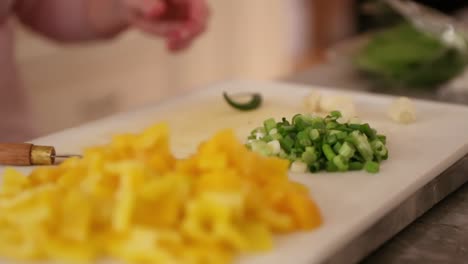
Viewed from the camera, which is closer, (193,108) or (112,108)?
(193,108)

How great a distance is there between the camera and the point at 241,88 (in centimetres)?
128

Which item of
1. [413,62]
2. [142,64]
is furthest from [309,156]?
[142,64]

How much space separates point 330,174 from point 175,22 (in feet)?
1.96

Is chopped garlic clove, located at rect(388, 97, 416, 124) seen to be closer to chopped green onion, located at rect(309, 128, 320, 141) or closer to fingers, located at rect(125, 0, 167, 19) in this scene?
chopped green onion, located at rect(309, 128, 320, 141)

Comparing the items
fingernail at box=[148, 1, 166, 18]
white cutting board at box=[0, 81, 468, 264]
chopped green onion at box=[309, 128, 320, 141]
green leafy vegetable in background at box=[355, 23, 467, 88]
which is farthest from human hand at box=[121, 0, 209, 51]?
chopped green onion at box=[309, 128, 320, 141]

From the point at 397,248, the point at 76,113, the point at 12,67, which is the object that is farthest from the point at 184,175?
the point at 76,113

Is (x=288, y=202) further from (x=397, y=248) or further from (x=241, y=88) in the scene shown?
(x=241, y=88)

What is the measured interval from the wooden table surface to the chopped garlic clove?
13 cm

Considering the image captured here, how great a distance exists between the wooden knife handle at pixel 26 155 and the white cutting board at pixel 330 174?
0.28 feet

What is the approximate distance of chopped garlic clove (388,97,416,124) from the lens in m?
1.03

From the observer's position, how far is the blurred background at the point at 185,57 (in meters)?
2.32

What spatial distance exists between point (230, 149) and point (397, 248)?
0.21 m

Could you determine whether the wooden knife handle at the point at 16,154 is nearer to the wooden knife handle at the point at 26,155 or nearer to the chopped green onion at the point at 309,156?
the wooden knife handle at the point at 26,155

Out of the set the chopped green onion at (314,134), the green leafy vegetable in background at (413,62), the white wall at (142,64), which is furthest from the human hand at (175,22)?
the white wall at (142,64)
